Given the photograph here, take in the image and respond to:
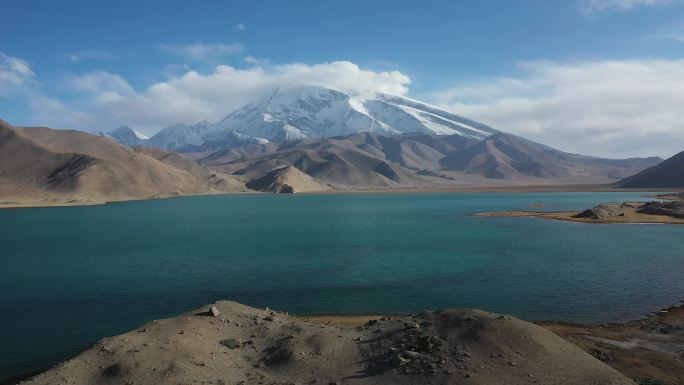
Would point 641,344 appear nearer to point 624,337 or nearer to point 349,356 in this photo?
point 624,337

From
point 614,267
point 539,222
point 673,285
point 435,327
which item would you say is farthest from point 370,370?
point 539,222

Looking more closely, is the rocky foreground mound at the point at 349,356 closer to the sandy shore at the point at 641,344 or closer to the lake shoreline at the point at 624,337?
the lake shoreline at the point at 624,337

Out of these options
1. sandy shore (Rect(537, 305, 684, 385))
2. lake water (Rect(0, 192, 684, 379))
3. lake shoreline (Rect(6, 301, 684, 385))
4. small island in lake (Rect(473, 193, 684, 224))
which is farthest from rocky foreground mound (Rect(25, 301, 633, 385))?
small island in lake (Rect(473, 193, 684, 224))

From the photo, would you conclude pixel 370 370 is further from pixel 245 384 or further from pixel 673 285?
pixel 673 285

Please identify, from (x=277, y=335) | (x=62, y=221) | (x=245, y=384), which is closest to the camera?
(x=245, y=384)

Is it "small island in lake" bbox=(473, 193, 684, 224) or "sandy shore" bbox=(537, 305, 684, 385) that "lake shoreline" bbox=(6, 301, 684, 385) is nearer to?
"sandy shore" bbox=(537, 305, 684, 385)

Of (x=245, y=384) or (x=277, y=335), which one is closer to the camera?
(x=245, y=384)

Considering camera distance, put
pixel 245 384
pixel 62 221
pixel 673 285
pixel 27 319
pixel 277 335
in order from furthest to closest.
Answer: pixel 62 221
pixel 673 285
pixel 27 319
pixel 277 335
pixel 245 384
